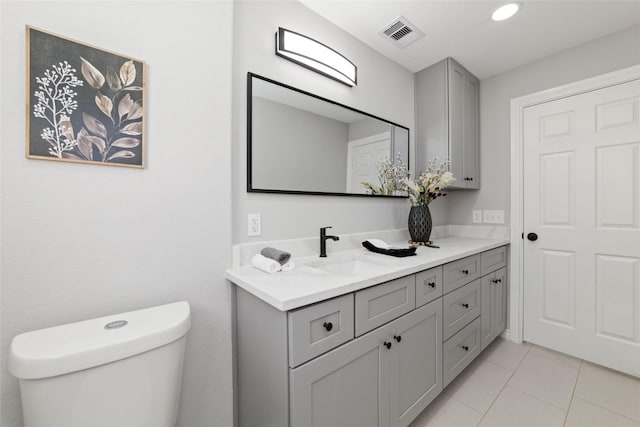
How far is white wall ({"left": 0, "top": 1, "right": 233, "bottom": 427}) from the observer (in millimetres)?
775

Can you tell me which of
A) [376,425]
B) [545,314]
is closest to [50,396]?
[376,425]

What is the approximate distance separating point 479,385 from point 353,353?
4.25 ft

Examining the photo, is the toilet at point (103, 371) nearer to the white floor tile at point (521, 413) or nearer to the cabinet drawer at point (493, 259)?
the white floor tile at point (521, 413)

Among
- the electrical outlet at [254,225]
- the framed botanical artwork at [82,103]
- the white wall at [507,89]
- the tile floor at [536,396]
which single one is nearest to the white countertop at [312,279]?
the electrical outlet at [254,225]

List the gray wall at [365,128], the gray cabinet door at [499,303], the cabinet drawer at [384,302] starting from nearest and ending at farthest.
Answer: the cabinet drawer at [384,302] < the gray wall at [365,128] < the gray cabinet door at [499,303]

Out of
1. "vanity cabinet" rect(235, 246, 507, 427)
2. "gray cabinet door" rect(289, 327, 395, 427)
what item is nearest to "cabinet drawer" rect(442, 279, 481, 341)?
"vanity cabinet" rect(235, 246, 507, 427)

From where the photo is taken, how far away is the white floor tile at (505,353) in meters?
1.92

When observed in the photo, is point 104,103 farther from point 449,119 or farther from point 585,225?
point 585,225

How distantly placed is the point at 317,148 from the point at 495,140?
1.82 meters

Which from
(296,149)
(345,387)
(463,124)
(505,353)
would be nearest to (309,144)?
(296,149)

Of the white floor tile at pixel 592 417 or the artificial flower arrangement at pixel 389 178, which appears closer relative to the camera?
the white floor tile at pixel 592 417

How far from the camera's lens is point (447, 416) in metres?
1.42

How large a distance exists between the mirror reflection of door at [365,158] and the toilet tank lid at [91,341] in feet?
4.14

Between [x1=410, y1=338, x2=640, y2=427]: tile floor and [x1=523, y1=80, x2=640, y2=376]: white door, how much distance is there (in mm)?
225
